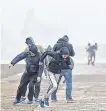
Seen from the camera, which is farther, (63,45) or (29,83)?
(63,45)

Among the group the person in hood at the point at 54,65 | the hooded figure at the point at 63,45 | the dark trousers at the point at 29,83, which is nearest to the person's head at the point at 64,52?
the person in hood at the point at 54,65

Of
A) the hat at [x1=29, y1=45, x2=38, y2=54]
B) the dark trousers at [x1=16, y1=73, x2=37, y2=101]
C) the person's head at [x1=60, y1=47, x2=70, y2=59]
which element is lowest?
the dark trousers at [x1=16, y1=73, x2=37, y2=101]

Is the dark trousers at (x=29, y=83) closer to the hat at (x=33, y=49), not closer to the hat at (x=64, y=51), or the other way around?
the hat at (x=33, y=49)

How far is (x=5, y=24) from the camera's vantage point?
352 feet

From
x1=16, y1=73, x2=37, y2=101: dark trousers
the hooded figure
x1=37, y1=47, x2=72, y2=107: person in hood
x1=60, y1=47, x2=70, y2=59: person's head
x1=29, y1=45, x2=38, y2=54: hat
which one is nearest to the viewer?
x1=37, y1=47, x2=72, y2=107: person in hood

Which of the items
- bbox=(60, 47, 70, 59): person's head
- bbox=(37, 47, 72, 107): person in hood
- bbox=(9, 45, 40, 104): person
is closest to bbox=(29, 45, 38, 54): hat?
bbox=(9, 45, 40, 104): person

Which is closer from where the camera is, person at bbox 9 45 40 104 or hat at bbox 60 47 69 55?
hat at bbox 60 47 69 55

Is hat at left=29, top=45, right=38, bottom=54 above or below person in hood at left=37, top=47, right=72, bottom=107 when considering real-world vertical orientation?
above

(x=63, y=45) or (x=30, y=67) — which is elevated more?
(x=63, y=45)

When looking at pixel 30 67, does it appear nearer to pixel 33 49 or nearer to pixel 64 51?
pixel 33 49

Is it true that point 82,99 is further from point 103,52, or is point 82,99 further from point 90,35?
point 90,35

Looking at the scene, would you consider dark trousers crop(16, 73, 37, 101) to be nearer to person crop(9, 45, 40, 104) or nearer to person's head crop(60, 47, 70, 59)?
person crop(9, 45, 40, 104)

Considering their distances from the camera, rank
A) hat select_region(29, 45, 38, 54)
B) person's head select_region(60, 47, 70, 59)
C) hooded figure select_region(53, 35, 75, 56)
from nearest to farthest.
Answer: person's head select_region(60, 47, 70, 59)
hat select_region(29, 45, 38, 54)
hooded figure select_region(53, 35, 75, 56)

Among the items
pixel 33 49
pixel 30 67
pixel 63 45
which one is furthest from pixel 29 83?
pixel 63 45
